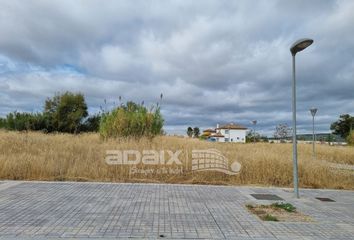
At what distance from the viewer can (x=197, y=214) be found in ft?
19.3

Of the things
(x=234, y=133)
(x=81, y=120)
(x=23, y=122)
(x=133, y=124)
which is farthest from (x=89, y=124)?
(x=234, y=133)

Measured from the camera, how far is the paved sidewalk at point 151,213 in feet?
15.6

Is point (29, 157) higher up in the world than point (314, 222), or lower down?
higher up

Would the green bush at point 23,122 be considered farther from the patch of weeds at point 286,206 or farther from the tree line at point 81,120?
Answer: the patch of weeds at point 286,206

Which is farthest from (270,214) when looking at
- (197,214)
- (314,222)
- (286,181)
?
(286,181)

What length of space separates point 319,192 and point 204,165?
3.48 meters

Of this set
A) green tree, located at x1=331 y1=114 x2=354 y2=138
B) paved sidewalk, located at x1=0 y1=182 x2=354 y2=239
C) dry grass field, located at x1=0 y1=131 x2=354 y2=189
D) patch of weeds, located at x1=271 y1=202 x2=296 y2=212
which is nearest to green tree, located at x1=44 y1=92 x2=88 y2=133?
dry grass field, located at x1=0 y1=131 x2=354 y2=189

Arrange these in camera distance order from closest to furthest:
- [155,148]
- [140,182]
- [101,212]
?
[101,212]
[140,182]
[155,148]

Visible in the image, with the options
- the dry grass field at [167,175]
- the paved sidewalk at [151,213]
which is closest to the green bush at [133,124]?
the dry grass field at [167,175]

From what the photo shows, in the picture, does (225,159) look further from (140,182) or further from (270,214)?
(270,214)

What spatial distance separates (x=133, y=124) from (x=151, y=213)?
10433 mm

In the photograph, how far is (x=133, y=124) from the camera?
16.0 m

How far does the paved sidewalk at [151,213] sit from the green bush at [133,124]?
292 inches

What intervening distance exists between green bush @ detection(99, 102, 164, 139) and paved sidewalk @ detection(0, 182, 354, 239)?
24.3 ft
